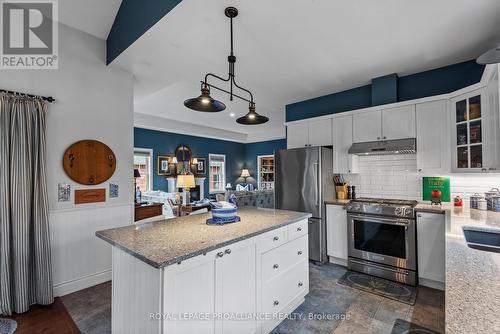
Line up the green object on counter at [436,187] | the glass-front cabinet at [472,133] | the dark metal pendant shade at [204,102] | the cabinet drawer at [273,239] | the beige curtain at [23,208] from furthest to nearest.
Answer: the green object on counter at [436,187] → the glass-front cabinet at [472,133] → the beige curtain at [23,208] → the cabinet drawer at [273,239] → the dark metal pendant shade at [204,102]

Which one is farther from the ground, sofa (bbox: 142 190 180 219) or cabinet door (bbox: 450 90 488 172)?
cabinet door (bbox: 450 90 488 172)

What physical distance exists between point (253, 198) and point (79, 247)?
3199 millimetres

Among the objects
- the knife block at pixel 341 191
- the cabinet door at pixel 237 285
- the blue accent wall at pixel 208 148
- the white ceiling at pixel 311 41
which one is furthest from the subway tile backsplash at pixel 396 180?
the blue accent wall at pixel 208 148

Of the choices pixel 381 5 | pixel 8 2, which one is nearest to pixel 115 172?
pixel 8 2

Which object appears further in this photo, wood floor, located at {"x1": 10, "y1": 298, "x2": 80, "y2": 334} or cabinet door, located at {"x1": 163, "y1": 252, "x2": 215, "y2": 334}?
wood floor, located at {"x1": 10, "y1": 298, "x2": 80, "y2": 334}

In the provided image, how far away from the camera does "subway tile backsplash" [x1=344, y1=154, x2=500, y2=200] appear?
3002mm

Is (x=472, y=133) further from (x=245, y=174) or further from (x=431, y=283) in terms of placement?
(x=245, y=174)

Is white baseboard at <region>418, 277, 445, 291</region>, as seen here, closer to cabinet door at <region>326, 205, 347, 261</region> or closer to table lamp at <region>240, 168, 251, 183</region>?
cabinet door at <region>326, 205, 347, 261</region>

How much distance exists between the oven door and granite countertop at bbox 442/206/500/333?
4.46 feet

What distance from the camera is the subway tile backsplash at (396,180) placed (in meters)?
3.00

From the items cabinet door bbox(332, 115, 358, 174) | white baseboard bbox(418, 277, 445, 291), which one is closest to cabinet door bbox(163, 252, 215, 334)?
white baseboard bbox(418, 277, 445, 291)

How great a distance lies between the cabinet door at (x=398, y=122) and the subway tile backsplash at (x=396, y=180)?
401 millimetres

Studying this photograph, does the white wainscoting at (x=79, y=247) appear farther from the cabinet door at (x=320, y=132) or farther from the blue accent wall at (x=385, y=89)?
the blue accent wall at (x=385, y=89)

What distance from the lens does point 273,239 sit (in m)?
2.08
